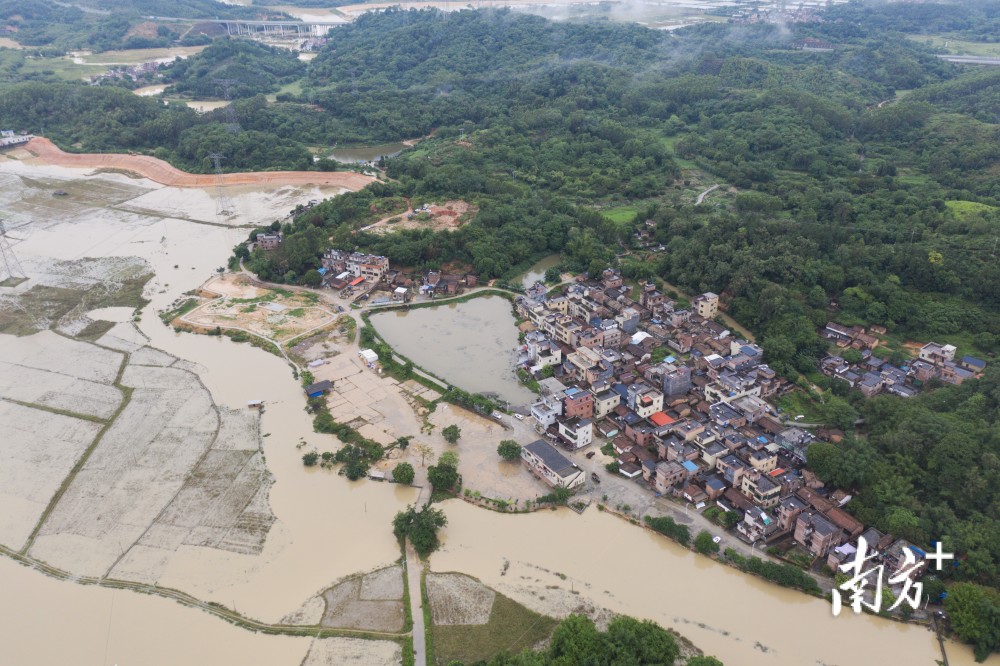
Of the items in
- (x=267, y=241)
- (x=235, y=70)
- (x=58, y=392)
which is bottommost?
(x=235, y=70)

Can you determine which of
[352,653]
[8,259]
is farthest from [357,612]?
[8,259]

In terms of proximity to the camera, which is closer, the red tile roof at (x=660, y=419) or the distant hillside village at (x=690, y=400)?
the distant hillside village at (x=690, y=400)

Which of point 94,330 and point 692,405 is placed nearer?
point 692,405

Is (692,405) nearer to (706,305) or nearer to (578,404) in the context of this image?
(578,404)

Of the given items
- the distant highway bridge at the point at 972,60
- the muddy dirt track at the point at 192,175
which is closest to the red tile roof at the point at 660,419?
the muddy dirt track at the point at 192,175

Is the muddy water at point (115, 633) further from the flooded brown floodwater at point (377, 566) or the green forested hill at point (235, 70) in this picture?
the green forested hill at point (235, 70)
